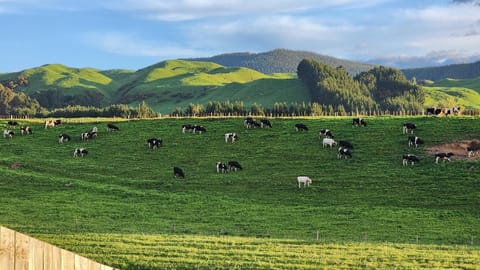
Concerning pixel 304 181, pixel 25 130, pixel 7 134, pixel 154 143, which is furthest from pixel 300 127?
pixel 7 134

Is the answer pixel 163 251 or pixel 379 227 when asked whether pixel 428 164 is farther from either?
pixel 163 251

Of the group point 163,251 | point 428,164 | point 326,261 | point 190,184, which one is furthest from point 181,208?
point 428,164

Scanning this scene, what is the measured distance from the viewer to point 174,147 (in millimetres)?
70125

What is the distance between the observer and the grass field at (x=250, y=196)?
1155 inches

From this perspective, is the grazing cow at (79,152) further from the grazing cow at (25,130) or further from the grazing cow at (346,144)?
the grazing cow at (346,144)

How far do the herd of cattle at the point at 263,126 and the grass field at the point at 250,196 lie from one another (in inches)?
37.1

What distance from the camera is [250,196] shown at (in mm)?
51656

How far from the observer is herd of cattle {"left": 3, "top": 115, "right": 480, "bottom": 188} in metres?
59.1

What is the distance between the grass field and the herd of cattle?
0.94 m

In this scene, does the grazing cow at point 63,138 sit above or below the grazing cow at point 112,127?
below

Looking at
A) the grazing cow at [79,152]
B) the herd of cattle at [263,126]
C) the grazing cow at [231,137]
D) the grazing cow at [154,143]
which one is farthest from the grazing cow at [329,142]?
the grazing cow at [79,152]

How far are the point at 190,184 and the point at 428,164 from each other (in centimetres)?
2487

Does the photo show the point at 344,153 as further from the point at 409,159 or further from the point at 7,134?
the point at 7,134

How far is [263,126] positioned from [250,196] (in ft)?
86.5
